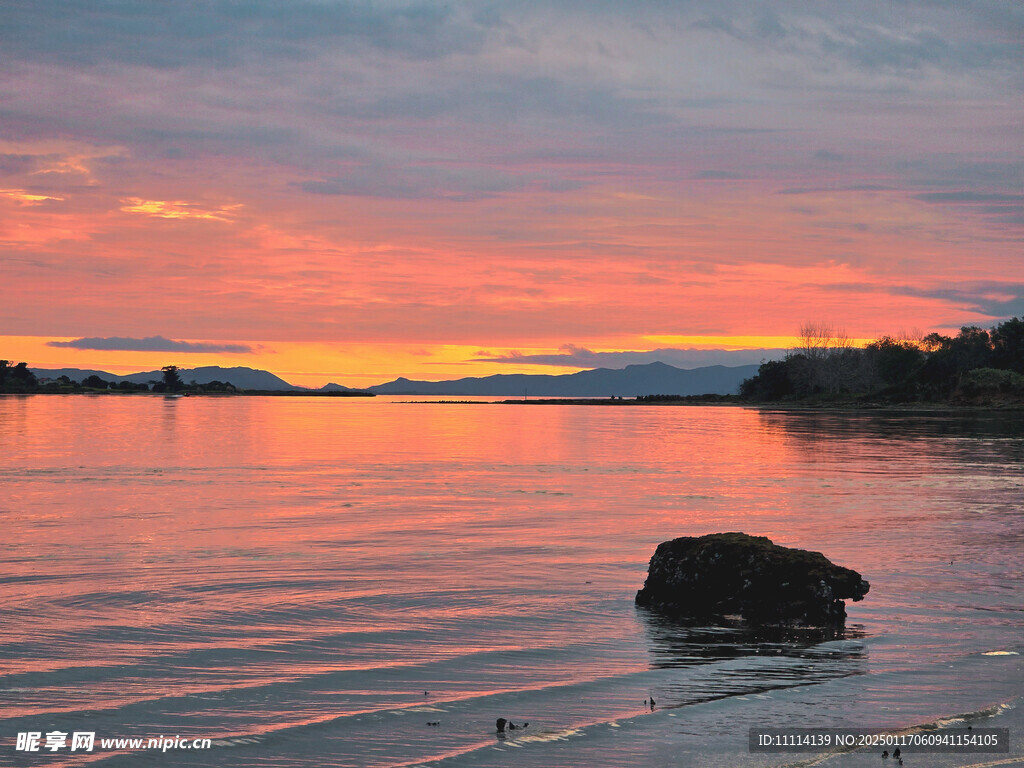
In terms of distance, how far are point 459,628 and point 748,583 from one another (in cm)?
451

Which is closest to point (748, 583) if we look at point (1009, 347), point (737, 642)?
point (737, 642)

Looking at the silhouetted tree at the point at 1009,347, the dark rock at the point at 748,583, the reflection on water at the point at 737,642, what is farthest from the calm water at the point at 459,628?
the silhouetted tree at the point at 1009,347

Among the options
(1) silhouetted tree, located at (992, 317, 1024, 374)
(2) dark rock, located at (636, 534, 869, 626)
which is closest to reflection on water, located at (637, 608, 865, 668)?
(2) dark rock, located at (636, 534, 869, 626)

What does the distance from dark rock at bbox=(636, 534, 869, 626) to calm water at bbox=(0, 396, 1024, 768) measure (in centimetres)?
66

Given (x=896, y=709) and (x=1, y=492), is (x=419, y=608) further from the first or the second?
(x=1, y=492)

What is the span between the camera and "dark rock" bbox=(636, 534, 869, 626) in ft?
44.4

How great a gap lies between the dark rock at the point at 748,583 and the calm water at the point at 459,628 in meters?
0.66

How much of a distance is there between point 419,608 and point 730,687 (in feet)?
19.1

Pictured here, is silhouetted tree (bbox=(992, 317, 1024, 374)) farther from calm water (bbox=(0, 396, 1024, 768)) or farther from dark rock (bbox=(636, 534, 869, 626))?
dark rock (bbox=(636, 534, 869, 626))

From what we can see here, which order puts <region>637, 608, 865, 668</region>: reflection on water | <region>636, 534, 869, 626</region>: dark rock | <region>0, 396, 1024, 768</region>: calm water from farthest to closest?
1. <region>636, 534, 869, 626</region>: dark rock
2. <region>637, 608, 865, 668</region>: reflection on water
3. <region>0, 396, 1024, 768</region>: calm water

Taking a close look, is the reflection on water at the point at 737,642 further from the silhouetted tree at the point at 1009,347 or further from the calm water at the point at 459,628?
the silhouetted tree at the point at 1009,347

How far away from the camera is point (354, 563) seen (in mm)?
18672

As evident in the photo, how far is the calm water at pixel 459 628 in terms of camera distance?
28.7ft

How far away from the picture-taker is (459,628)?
1316 cm
